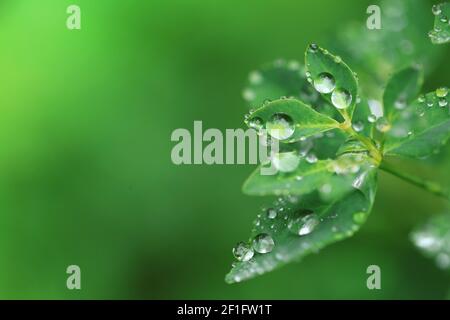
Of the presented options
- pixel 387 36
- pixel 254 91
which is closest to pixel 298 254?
pixel 254 91

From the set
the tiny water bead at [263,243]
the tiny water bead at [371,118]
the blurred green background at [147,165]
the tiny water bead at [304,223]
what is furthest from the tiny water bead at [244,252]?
the blurred green background at [147,165]

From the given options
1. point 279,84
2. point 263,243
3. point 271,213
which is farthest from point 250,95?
point 263,243

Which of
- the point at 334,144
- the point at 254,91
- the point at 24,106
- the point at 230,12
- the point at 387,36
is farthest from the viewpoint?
the point at 230,12

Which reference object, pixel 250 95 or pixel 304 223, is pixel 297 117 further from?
pixel 250 95

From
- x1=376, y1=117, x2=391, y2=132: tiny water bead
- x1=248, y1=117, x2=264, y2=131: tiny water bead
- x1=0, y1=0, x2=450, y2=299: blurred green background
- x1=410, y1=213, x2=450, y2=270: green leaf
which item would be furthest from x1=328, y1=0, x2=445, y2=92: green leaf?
x1=248, y1=117, x2=264, y2=131: tiny water bead

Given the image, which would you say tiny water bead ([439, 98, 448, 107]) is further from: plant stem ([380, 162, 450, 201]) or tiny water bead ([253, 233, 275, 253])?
tiny water bead ([253, 233, 275, 253])
